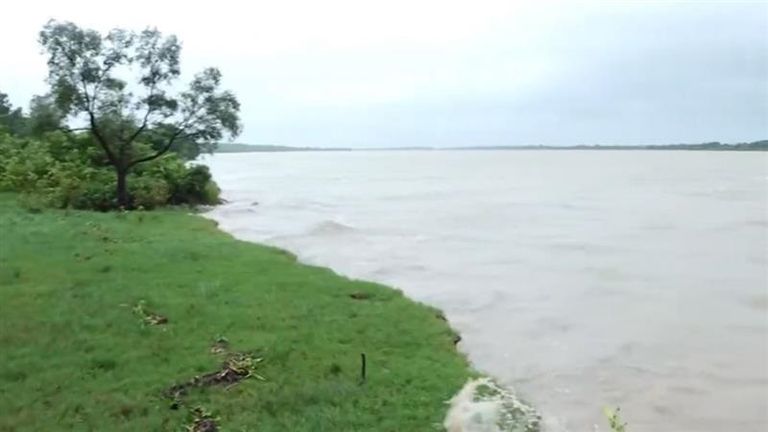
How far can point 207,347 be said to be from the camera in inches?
365

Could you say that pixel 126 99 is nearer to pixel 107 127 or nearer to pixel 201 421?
pixel 107 127

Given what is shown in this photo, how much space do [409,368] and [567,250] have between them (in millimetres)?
15702

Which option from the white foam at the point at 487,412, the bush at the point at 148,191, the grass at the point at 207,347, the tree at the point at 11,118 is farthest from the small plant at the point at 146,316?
the tree at the point at 11,118

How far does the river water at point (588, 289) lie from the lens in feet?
33.6

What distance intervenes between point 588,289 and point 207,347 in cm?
1061

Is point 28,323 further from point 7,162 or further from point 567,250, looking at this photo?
point 7,162

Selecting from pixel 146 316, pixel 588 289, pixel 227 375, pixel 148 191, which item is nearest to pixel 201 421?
pixel 227 375

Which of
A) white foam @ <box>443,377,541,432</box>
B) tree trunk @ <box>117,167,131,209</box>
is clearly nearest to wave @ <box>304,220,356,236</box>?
tree trunk @ <box>117,167,131,209</box>

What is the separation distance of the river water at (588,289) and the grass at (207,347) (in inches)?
70.3

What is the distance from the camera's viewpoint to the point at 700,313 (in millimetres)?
15094

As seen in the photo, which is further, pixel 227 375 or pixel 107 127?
pixel 107 127

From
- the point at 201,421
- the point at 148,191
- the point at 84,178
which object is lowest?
the point at 148,191

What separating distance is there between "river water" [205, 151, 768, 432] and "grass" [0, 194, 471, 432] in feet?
5.86

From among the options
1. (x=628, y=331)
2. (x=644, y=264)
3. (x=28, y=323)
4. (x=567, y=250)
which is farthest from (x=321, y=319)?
(x=567, y=250)
